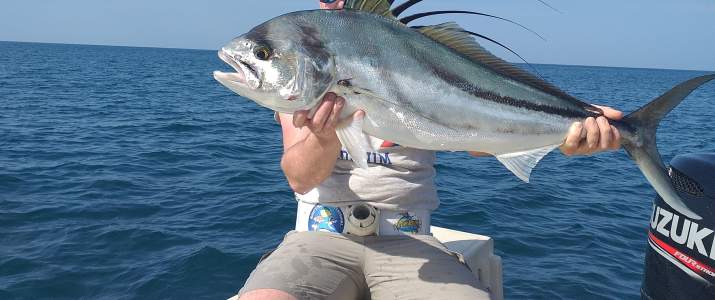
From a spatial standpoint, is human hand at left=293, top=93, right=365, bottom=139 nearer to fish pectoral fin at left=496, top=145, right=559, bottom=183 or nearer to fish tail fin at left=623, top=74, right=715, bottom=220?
fish pectoral fin at left=496, top=145, right=559, bottom=183

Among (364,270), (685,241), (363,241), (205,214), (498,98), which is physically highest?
(498,98)

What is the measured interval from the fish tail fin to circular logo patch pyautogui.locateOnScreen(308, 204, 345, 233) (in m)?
1.90

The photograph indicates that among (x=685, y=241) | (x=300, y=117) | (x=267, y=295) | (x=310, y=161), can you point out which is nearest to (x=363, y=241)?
(x=310, y=161)

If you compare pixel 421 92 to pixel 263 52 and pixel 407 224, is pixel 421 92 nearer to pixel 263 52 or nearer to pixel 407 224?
pixel 263 52

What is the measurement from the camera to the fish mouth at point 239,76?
281 cm

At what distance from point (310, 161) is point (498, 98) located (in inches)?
47.9

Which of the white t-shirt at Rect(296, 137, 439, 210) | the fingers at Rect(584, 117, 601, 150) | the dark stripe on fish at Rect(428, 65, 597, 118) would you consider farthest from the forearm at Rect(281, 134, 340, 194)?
the fingers at Rect(584, 117, 601, 150)

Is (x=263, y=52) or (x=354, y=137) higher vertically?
(x=263, y=52)

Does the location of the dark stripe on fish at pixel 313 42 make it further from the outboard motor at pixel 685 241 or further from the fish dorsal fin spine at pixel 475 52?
the outboard motor at pixel 685 241

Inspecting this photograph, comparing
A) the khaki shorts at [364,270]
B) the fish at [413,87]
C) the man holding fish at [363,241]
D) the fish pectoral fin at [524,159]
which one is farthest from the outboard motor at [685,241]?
the khaki shorts at [364,270]

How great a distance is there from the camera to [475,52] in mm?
3145

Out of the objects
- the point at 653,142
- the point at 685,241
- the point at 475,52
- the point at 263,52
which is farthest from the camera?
the point at 685,241

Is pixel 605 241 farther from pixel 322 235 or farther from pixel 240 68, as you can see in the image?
pixel 240 68

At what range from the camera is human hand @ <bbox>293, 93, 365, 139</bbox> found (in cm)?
292
